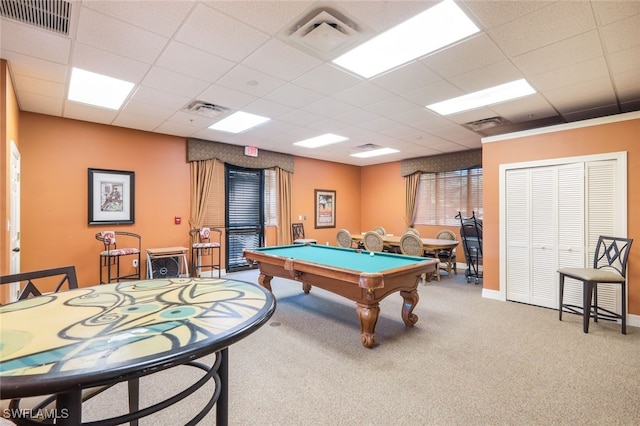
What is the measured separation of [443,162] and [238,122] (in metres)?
5.13

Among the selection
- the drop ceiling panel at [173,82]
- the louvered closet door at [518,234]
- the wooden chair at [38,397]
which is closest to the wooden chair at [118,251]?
the drop ceiling panel at [173,82]

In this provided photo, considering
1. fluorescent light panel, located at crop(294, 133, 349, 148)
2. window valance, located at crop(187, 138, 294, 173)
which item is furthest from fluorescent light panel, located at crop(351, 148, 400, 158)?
window valance, located at crop(187, 138, 294, 173)

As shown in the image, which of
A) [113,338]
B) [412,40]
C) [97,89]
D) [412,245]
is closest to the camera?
[113,338]

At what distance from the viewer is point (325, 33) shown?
243 cm

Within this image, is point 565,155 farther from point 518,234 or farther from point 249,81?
point 249,81

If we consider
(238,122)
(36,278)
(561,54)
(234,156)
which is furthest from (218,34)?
(234,156)

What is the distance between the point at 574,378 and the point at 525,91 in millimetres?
3155

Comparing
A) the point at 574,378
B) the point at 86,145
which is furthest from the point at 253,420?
the point at 86,145

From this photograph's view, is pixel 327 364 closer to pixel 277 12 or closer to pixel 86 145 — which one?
pixel 277 12

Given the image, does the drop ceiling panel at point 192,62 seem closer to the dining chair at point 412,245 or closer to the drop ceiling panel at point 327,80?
the drop ceiling panel at point 327,80

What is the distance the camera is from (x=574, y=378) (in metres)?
2.36

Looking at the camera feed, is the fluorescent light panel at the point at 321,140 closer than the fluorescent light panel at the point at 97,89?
No

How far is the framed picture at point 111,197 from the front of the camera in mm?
4879

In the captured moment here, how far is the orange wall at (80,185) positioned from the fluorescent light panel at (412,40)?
4218 mm
